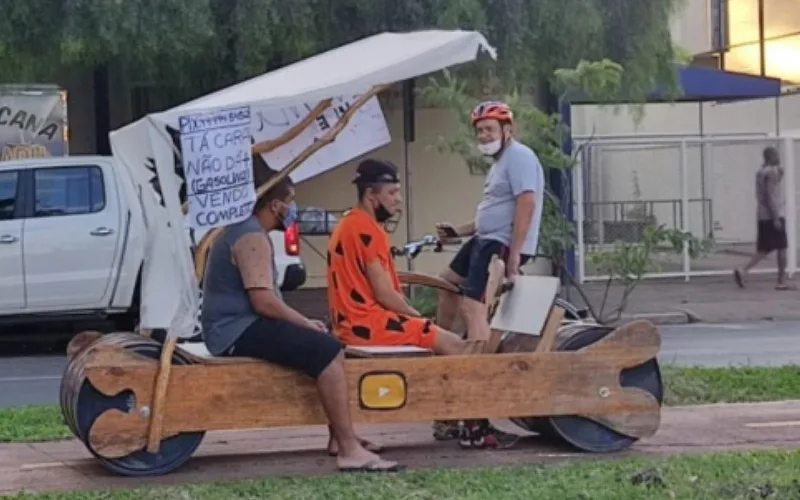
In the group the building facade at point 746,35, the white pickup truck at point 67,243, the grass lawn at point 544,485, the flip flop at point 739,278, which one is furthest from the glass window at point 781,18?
the grass lawn at point 544,485

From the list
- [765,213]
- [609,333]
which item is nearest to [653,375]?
[609,333]

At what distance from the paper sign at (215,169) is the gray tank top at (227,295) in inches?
5.0

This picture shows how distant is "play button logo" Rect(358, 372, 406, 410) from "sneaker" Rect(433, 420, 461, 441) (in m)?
0.79

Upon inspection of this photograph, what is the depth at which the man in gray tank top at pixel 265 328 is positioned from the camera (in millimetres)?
7059

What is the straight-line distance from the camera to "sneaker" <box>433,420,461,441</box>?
808 centimetres

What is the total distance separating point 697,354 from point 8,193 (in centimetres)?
670

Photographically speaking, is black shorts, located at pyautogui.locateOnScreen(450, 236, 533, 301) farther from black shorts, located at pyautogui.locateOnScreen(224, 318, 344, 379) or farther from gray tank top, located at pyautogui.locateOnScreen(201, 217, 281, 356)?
gray tank top, located at pyautogui.locateOnScreen(201, 217, 281, 356)

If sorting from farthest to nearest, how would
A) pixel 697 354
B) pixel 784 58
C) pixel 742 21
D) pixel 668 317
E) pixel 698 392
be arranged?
pixel 742 21, pixel 784 58, pixel 668 317, pixel 697 354, pixel 698 392

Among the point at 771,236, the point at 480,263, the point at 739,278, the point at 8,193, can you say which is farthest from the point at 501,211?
the point at 739,278

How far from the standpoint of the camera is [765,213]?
19.8m

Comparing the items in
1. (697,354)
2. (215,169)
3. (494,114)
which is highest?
(494,114)

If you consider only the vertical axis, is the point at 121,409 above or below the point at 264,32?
below

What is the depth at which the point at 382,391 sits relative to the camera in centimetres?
731

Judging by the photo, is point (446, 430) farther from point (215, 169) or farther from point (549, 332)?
point (215, 169)
